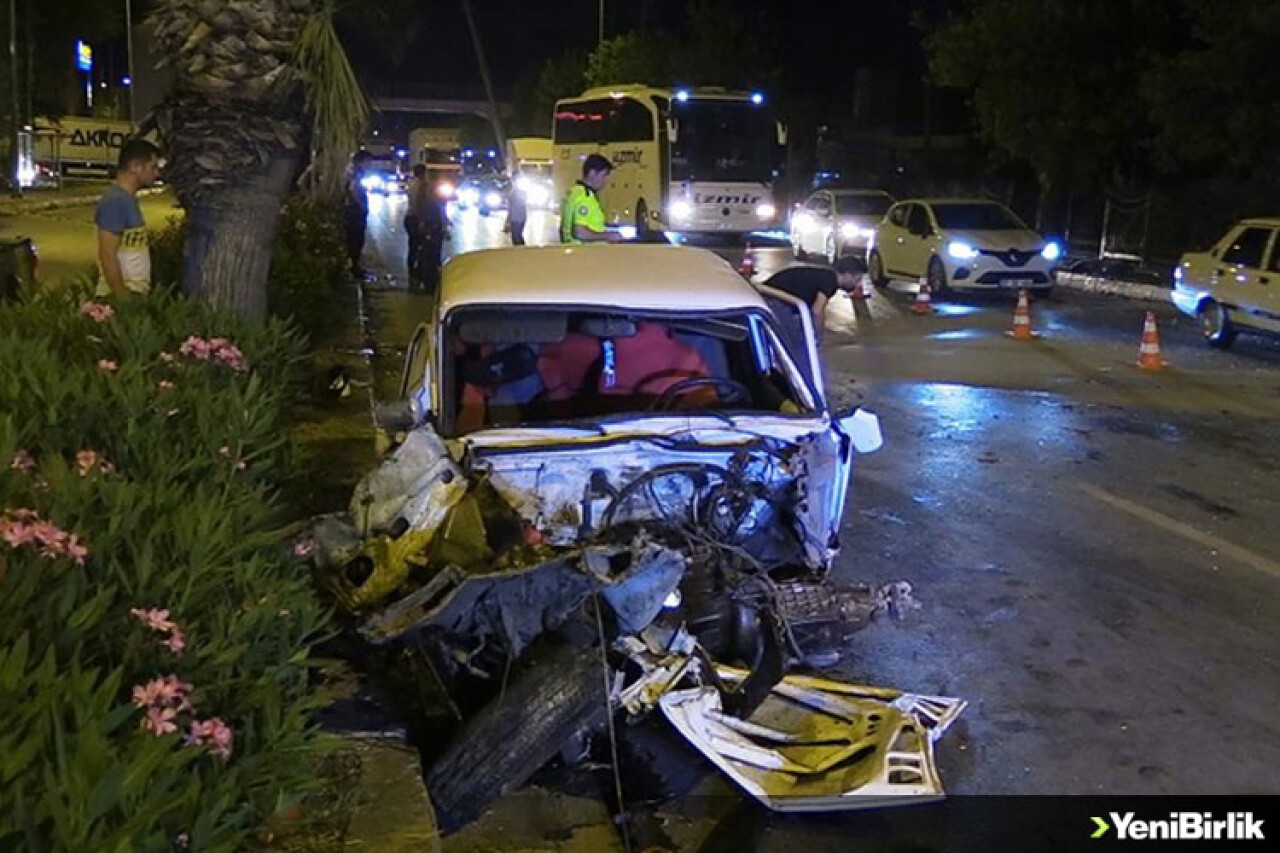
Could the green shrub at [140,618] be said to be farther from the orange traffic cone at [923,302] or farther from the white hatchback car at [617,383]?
the orange traffic cone at [923,302]

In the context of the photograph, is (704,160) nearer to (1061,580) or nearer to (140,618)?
(1061,580)

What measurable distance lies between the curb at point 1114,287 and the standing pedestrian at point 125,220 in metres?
17.1

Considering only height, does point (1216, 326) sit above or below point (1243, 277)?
below

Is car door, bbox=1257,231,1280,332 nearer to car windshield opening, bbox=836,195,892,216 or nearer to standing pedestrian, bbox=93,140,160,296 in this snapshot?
standing pedestrian, bbox=93,140,160,296

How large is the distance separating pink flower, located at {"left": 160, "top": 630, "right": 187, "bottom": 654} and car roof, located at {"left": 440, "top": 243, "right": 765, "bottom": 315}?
355 centimetres

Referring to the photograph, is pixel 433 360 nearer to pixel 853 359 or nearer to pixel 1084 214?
pixel 853 359

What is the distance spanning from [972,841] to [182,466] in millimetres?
2796

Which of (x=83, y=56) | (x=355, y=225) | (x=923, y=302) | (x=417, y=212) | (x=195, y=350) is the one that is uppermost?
(x=83, y=56)

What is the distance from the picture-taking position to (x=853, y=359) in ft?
50.5

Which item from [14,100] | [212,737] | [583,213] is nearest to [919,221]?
[583,213]

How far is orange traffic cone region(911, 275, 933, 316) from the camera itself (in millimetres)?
20453

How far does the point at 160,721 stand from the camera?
8.77 ft

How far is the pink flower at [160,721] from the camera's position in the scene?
2635mm

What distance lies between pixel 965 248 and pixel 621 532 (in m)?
16.9
